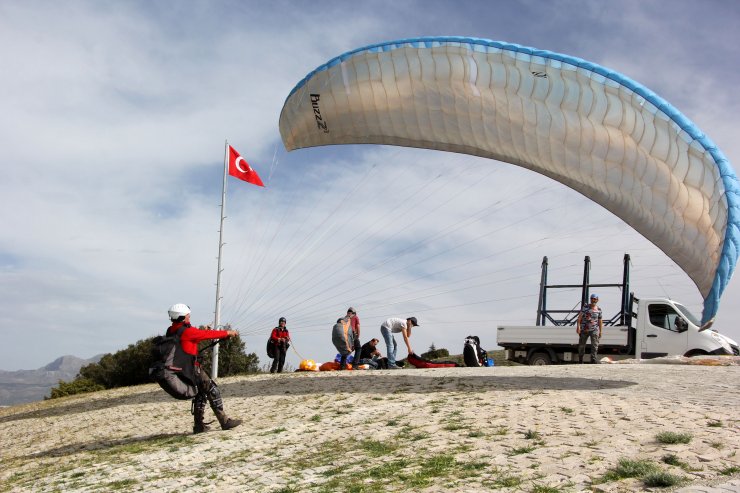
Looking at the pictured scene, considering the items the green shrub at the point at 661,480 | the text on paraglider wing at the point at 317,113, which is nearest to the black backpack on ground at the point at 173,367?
the green shrub at the point at 661,480

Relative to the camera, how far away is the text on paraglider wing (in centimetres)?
1356

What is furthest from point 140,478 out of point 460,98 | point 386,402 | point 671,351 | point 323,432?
point 671,351

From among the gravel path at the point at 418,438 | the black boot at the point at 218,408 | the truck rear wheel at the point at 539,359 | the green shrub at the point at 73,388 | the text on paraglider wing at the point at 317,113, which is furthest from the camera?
the green shrub at the point at 73,388

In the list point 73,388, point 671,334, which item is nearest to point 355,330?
point 671,334

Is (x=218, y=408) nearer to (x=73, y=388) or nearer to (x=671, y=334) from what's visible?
(x=671, y=334)

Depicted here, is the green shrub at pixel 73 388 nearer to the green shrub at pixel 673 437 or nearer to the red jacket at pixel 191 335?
the red jacket at pixel 191 335

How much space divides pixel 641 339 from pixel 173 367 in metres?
14.3

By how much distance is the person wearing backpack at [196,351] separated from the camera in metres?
8.96

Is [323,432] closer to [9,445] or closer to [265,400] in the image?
[265,400]

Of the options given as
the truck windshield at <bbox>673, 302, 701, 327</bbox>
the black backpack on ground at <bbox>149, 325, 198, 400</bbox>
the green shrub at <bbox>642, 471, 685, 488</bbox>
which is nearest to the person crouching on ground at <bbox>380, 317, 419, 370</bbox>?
the truck windshield at <bbox>673, 302, 701, 327</bbox>

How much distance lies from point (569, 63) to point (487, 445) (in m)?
6.74

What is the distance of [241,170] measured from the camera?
23156mm

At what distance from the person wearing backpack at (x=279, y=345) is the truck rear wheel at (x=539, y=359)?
7285 mm

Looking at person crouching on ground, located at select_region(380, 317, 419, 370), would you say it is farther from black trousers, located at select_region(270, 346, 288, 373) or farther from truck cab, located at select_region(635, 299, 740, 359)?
truck cab, located at select_region(635, 299, 740, 359)
